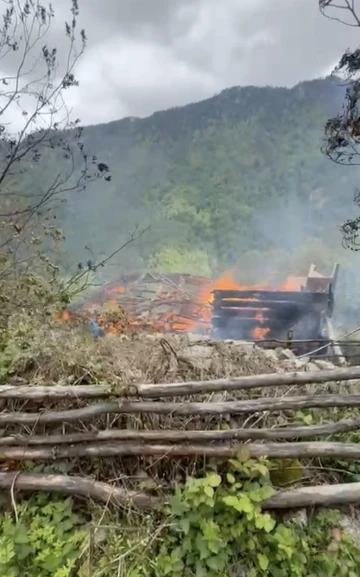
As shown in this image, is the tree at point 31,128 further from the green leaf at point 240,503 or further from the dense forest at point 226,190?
the dense forest at point 226,190

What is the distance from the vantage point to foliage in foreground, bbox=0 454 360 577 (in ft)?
7.34

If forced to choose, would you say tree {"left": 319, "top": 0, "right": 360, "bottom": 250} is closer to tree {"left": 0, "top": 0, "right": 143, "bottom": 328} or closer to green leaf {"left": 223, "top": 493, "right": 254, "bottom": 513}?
tree {"left": 0, "top": 0, "right": 143, "bottom": 328}

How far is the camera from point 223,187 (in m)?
19.4

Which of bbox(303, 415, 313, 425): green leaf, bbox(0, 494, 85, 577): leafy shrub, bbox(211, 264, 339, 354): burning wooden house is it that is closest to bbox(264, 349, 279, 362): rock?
bbox(303, 415, 313, 425): green leaf

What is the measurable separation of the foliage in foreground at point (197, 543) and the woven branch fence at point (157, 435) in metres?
0.14

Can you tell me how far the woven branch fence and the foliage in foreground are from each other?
142 millimetres

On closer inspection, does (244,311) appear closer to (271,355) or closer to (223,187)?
(271,355)

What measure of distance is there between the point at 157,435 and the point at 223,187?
698 inches

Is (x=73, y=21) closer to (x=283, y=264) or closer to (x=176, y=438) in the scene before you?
(x=176, y=438)

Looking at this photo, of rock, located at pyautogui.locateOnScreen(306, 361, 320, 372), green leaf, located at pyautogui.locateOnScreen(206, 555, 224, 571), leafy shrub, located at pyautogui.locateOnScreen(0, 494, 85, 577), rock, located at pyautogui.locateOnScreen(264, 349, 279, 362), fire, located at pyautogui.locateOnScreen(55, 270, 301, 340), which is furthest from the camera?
fire, located at pyautogui.locateOnScreen(55, 270, 301, 340)

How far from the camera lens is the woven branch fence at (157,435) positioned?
248 centimetres

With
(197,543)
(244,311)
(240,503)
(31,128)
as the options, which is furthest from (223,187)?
(197,543)

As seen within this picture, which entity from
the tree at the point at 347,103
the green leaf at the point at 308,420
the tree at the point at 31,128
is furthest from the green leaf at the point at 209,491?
the tree at the point at 347,103

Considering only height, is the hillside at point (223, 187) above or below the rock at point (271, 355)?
above
